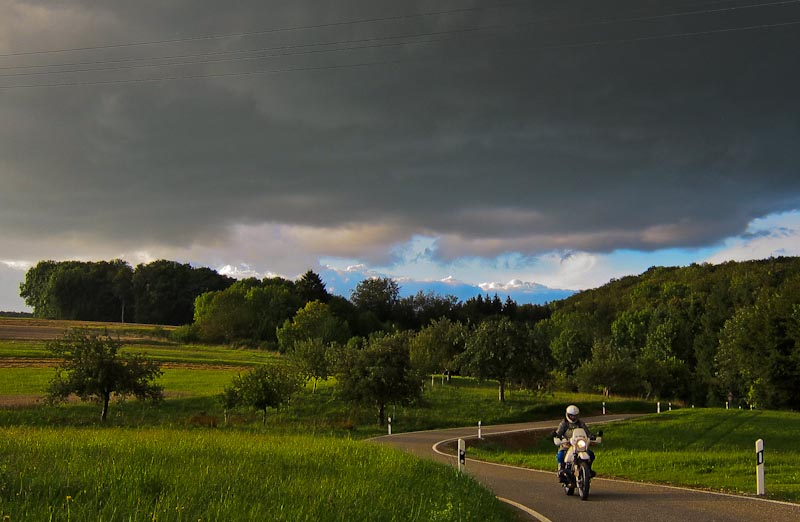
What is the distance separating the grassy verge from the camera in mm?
15555

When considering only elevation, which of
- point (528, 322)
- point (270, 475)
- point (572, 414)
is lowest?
point (270, 475)

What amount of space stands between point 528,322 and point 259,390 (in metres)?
99.9

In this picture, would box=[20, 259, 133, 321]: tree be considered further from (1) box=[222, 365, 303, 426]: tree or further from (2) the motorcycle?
(2) the motorcycle

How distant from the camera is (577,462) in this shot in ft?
41.3

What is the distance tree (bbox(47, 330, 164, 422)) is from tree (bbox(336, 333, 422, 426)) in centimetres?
1117

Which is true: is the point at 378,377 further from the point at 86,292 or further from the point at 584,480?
the point at 86,292

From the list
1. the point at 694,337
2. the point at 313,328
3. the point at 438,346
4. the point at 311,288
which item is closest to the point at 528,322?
the point at 694,337

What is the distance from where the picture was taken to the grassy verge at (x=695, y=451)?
612 inches

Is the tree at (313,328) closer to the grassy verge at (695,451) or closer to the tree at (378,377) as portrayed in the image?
the tree at (378,377)

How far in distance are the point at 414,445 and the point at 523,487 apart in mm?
12559

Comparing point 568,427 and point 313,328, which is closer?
point 568,427

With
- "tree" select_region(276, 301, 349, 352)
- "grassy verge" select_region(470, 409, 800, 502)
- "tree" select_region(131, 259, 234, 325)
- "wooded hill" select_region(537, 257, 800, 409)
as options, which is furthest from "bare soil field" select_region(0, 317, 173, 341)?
"grassy verge" select_region(470, 409, 800, 502)

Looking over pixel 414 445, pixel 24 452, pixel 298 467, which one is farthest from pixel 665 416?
pixel 24 452

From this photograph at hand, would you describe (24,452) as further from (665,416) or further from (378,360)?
(665,416)
